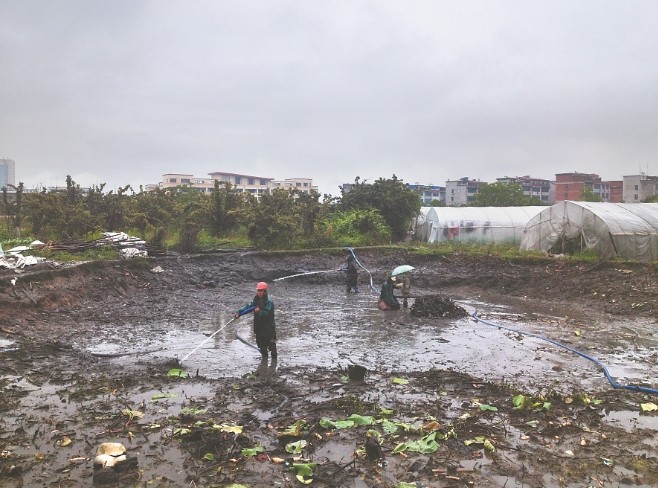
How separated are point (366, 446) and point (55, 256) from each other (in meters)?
17.0

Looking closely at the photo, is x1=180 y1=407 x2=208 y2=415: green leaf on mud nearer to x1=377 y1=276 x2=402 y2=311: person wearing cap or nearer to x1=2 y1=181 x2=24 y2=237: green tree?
x1=377 y1=276 x2=402 y2=311: person wearing cap

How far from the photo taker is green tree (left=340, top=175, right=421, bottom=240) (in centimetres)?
3266

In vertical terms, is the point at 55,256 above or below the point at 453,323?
above

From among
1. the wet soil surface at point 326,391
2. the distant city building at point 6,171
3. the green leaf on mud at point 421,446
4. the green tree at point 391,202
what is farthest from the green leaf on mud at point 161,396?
the distant city building at point 6,171

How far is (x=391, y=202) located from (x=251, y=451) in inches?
1084

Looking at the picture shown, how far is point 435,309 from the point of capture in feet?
49.8

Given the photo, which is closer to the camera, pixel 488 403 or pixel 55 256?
pixel 488 403

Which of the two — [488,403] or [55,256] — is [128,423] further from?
[55,256]

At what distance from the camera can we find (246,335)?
41.7 ft

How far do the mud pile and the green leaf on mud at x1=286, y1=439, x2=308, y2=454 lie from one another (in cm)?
948

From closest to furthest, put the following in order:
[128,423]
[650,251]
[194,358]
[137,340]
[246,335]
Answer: [128,423]
[194,358]
[137,340]
[246,335]
[650,251]

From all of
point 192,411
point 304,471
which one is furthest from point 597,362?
point 192,411

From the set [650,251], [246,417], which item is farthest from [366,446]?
[650,251]

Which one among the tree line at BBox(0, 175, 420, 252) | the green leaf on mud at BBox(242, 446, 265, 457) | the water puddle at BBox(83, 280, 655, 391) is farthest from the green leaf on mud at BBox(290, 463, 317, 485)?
the tree line at BBox(0, 175, 420, 252)
